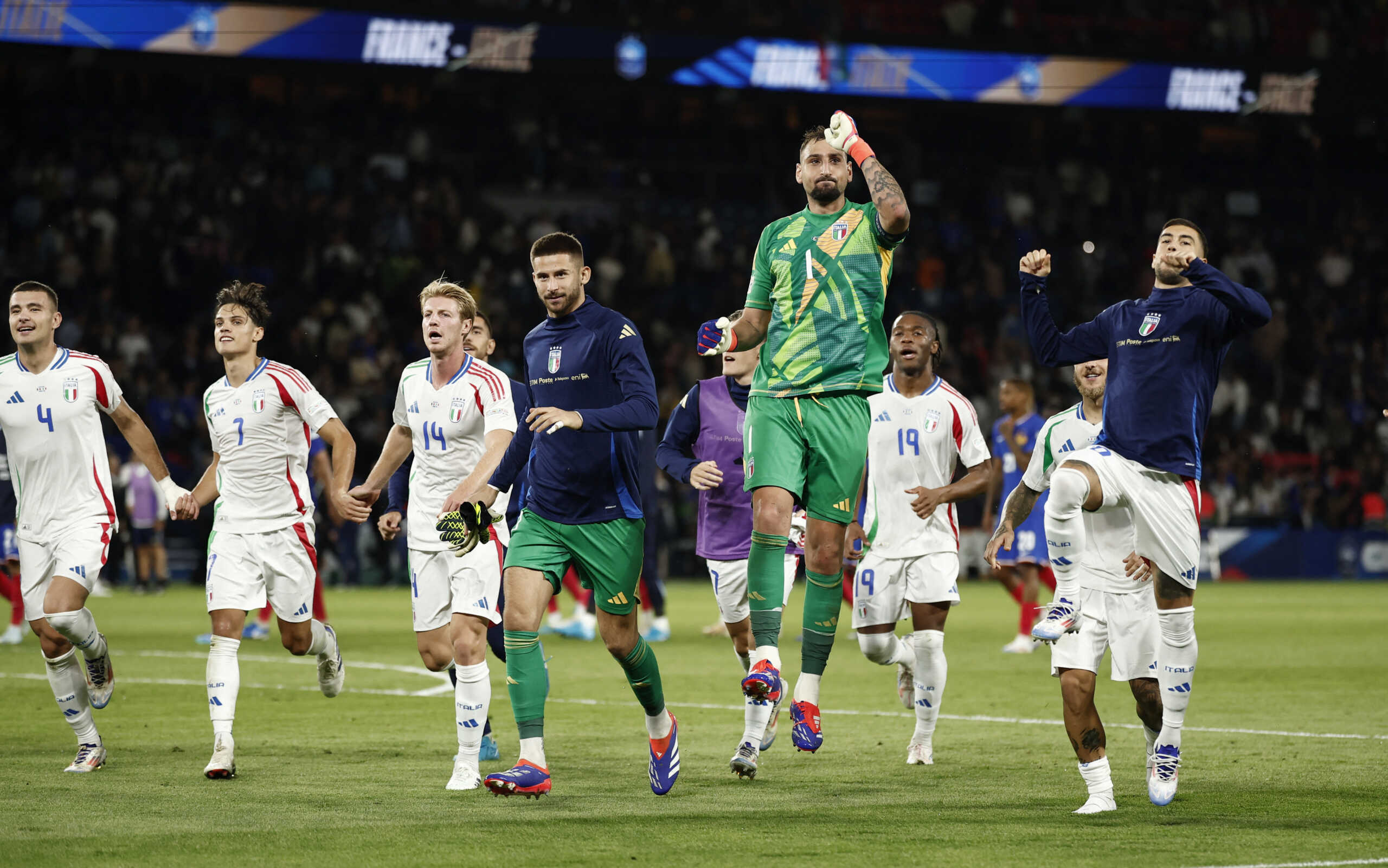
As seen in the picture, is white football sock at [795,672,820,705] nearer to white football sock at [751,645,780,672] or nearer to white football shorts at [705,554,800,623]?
white football sock at [751,645,780,672]

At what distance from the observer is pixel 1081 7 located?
3341cm

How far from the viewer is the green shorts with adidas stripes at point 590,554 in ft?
25.9

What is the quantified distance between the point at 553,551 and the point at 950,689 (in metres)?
5.97

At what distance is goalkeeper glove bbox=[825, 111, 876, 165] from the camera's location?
25.3 feet

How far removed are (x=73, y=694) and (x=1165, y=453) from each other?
5.86m

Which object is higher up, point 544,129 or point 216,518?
point 544,129

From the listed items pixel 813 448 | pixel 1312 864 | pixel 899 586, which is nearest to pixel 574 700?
pixel 899 586

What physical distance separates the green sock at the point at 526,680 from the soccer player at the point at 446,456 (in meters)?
0.83

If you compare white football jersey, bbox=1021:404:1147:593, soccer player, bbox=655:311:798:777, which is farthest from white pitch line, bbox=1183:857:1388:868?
soccer player, bbox=655:311:798:777

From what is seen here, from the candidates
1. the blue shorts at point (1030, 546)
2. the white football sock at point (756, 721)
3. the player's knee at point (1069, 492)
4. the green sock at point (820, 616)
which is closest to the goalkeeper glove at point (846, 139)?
the player's knee at point (1069, 492)

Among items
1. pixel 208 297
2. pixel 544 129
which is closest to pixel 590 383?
pixel 208 297

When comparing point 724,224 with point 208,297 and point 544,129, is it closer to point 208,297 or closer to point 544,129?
point 544,129

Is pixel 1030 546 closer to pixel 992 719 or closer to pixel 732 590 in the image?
pixel 992 719

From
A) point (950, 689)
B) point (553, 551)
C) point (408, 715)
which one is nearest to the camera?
point (553, 551)
